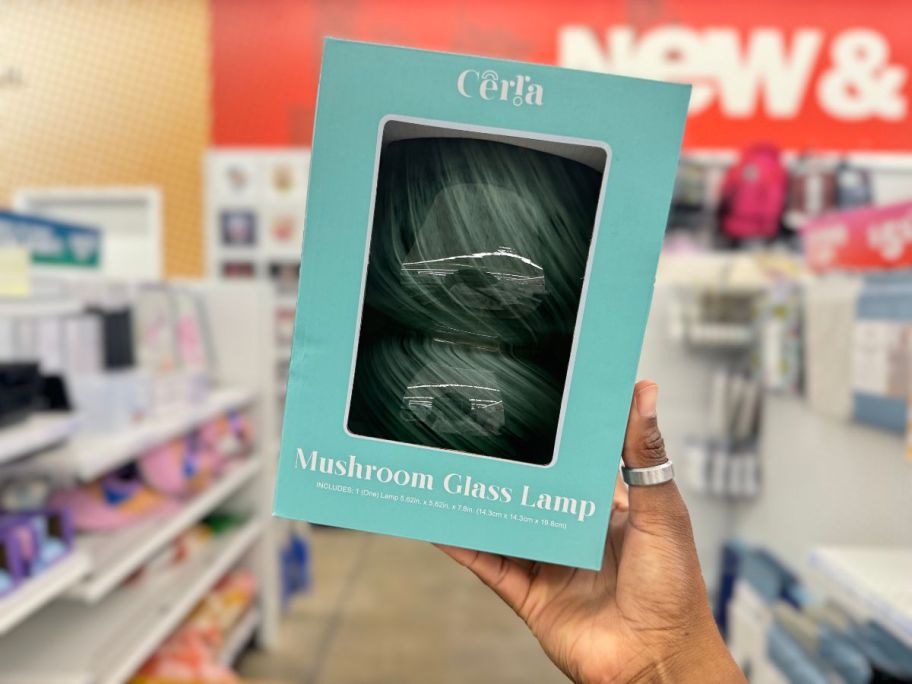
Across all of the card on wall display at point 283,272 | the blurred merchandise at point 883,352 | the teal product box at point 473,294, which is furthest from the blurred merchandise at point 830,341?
the card on wall display at point 283,272

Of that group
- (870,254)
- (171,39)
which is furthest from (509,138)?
(171,39)

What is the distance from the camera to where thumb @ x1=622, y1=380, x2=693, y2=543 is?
0.74 metres

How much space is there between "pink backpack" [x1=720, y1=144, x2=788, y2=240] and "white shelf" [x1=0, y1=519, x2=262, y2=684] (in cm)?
338

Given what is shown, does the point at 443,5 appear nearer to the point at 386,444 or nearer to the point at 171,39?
the point at 171,39

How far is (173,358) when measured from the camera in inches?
100

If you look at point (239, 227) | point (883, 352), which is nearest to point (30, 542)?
point (883, 352)

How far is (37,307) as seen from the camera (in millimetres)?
1716

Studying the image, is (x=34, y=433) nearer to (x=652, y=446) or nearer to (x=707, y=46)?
(x=652, y=446)

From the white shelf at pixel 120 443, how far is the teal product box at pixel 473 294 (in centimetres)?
117

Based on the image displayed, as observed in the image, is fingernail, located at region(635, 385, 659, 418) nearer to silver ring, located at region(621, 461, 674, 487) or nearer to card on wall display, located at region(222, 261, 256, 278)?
silver ring, located at region(621, 461, 674, 487)

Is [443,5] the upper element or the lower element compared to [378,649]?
upper

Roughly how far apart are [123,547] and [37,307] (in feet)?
2.17

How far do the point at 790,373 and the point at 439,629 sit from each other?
1.99 meters

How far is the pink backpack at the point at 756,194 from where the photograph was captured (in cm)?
396
